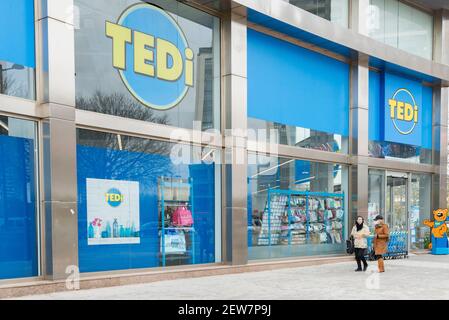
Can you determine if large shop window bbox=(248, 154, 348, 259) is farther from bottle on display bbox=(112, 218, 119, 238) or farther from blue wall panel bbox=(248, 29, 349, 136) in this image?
bottle on display bbox=(112, 218, 119, 238)

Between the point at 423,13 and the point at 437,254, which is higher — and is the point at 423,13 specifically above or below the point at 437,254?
above

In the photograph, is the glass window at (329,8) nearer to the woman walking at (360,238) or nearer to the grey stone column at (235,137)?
the grey stone column at (235,137)

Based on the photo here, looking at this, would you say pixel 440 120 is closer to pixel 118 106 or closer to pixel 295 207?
pixel 295 207

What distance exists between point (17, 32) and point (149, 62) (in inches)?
119

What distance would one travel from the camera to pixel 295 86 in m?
14.2

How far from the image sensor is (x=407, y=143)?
18.4 meters

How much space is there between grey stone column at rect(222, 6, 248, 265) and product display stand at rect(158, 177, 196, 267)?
986mm

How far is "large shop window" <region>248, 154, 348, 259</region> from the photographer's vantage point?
12977 millimetres

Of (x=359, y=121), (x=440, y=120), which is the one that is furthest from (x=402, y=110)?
(x=359, y=121)

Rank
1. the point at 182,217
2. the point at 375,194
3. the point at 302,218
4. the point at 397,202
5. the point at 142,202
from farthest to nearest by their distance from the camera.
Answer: the point at 397,202 → the point at 375,194 → the point at 302,218 → the point at 182,217 → the point at 142,202

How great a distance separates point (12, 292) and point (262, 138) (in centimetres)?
752

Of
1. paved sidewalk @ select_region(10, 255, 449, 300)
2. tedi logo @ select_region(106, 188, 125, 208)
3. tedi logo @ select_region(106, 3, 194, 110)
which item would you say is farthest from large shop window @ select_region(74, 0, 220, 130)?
paved sidewalk @ select_region(10, 255, 449, 300)

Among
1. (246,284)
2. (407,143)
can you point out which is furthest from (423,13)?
(246,284)

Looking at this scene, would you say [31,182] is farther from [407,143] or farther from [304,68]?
[407,143]
